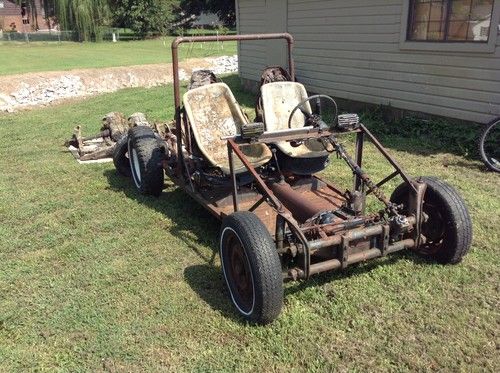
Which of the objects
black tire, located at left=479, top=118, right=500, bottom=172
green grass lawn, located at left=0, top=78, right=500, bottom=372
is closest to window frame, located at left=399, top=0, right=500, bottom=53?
black tire, located at left=479, top=118, right=500, bottom=172

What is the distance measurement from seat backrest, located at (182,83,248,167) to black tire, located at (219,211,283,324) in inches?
73.2

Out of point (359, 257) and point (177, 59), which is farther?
point (177, 59)

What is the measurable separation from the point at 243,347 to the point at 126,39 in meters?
44.6

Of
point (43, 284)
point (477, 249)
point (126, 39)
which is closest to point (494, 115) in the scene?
point (477, 249)

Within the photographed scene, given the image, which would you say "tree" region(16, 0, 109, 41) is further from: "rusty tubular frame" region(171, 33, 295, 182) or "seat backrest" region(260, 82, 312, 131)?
"seat backrest" region(260, 82, 312, 131)

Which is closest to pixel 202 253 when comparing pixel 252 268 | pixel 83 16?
pixel 252 268

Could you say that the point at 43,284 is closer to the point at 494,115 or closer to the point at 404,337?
the point at 404,337

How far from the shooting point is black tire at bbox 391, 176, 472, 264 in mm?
3660

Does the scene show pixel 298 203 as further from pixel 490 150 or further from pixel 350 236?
pixel 490 150

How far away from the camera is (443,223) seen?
12.4 feet

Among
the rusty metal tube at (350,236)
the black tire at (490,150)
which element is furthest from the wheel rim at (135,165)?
the black tire at (490,150)

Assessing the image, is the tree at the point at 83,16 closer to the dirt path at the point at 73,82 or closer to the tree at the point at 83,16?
the tree at the point at 83,16

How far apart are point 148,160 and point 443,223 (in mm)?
3280

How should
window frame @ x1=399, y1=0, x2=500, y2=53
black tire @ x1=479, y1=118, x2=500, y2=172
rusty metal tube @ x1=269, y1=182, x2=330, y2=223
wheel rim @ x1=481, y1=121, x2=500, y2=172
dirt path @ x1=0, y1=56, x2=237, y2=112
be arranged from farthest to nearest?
dirt path @ x1=0, y1=56, x2=237, y2=112
window frame @ x1=399, y1=0, x2=500, y2=53
wheel rim @ x1=481, y1=121, x2=500, y2=172
black tire @ x1=479, y1=118, x2=500, y2=172
rusty metal tube @ x1=269, y1=182, x2=330, y2=223
